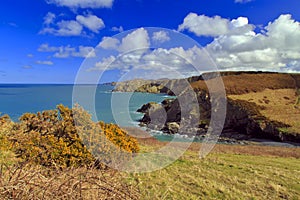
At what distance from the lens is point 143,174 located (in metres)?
9.80

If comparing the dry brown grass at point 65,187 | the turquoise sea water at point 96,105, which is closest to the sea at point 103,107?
the turquoise sea water at point 96,105

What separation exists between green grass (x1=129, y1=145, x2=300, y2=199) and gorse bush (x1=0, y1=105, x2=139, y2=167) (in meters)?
1.77

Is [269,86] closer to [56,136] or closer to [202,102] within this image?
[202,102]

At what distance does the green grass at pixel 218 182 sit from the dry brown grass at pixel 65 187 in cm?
477

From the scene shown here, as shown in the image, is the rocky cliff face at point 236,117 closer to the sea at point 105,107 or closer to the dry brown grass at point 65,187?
the sea at point 105,107

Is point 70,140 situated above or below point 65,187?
below

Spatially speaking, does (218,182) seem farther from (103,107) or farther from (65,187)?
(103,107)

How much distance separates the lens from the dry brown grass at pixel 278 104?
41372 mm

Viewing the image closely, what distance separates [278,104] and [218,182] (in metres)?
45.5

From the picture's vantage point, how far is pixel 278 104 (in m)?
49.2

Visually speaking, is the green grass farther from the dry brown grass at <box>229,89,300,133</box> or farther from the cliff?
the dry brown grass at <box>229,89,300,133</box>

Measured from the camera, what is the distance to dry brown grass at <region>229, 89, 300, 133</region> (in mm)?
Result: 41372

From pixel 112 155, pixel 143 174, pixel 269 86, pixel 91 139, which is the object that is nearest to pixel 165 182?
pixel 143 174

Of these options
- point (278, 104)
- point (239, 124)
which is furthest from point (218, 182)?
point (278, 104)
